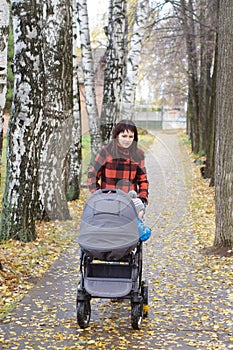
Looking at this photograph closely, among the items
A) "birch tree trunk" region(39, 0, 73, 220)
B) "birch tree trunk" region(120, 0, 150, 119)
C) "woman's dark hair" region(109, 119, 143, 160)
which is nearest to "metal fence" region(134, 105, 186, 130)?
"birch tree trunk" region(120, 0, 150, 119)

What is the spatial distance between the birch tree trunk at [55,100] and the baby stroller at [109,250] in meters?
6.10

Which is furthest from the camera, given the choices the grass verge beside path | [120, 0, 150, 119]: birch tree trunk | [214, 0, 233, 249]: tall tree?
[120, 0, 150, 119]: birch tree trunk

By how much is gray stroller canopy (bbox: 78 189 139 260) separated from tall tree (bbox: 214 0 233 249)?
3875 mm

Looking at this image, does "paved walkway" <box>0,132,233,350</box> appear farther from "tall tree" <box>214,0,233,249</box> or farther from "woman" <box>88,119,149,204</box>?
"woman" <box>88,119,149,204</box>

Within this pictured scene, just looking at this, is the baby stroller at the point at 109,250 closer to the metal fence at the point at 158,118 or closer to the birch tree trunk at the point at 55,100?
the birch tree trunk at the point at 55,100

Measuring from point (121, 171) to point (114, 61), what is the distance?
1071 cm

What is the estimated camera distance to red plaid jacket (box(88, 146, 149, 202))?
6859 mm

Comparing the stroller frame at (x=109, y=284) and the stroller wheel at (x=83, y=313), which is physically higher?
the stroller frame at (x=109, y=284)

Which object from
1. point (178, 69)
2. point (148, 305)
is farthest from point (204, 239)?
point (178, 69)

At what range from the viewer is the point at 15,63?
9.93 meters

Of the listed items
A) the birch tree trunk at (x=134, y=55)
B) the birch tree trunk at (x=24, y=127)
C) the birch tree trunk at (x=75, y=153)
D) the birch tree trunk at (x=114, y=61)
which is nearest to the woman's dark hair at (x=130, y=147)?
the birch tree trunk at (x=24, y=127)

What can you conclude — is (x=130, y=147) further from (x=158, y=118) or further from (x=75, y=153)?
(x=158, y=118)

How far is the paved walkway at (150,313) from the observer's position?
5.83m

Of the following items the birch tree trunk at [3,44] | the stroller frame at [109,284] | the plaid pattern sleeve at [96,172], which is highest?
the birch tree trunk at [3,44]
